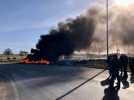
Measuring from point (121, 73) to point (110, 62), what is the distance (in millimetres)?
3149

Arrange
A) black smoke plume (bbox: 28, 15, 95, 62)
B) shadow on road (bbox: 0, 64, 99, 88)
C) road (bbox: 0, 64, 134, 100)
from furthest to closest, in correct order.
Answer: black smoke plume (bbox: 28, 15, 95, 62) < shadow on road (bbox: 0, 64, 99, 88) < road (bbox: 0, 64, 134, 100)

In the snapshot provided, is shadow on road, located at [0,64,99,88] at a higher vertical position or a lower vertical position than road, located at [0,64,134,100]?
higher

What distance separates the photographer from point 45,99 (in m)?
15.3

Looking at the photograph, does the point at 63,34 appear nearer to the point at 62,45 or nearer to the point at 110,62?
the point at 62,45

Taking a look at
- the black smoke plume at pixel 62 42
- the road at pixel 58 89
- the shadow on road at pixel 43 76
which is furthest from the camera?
the black smoke plume at pixel 62 42

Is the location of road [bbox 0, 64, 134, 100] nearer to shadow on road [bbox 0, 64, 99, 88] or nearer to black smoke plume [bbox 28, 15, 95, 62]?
shadow on road [bbox 0, 64, 99, 88]

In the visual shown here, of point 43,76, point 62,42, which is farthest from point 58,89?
point 62,42

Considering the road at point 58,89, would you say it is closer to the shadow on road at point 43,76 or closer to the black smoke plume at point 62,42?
A: the shadow on road at point 43,76

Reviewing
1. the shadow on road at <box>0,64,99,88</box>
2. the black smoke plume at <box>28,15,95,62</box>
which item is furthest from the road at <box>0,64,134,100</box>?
the black smoke plume at <box>28,15,95,62</box>

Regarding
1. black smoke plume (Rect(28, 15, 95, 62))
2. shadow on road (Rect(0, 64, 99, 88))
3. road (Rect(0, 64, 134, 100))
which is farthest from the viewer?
black smoke plume (Rect(28, 15, 95, 62))

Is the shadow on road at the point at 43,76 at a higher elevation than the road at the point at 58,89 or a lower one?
higher

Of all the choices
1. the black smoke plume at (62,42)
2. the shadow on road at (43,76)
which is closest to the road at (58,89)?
the shadow on road at (43,76)

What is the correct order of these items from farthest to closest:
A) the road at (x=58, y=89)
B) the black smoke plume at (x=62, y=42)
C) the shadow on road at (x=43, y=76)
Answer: the black smoke plume at (x=62, y=42) < the shadow on road at (x=43, y=76) < the road at (x=58, y=89)

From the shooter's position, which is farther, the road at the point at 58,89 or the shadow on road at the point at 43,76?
the shadow on road at the point at 43,76
